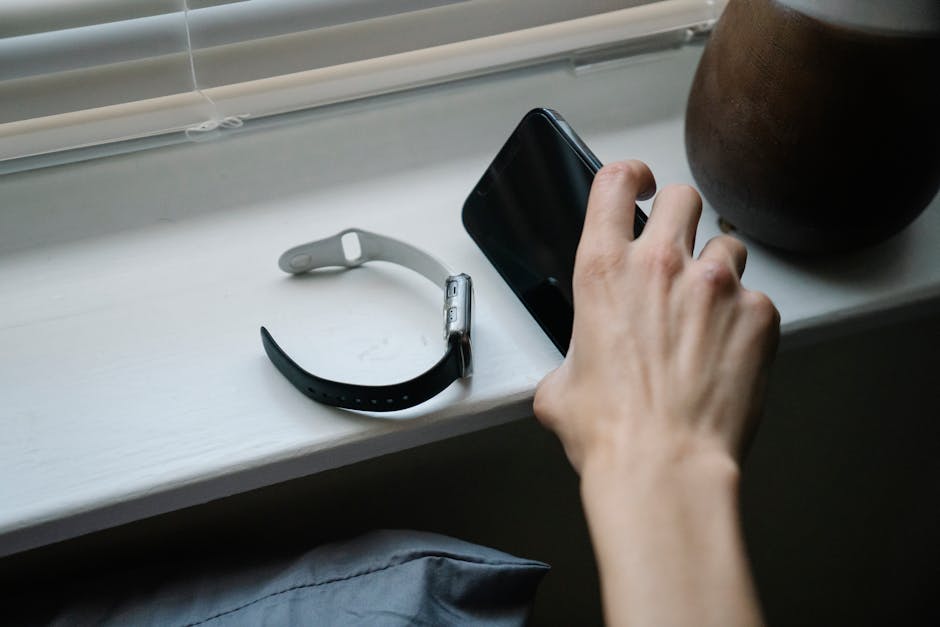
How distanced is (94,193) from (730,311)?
444mm

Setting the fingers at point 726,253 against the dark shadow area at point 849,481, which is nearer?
the fingers at point 726,253

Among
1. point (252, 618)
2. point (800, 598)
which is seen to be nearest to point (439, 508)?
point (252, 618)

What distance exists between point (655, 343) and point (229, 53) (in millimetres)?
348

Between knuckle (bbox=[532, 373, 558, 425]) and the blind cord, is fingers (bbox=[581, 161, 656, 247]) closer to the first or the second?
knuckle (bbox=[532, 373, 558, 425])

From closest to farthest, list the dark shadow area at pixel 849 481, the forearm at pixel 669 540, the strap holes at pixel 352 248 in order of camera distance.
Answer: the forearm at pixel 669 540
the strap holes at pixel 352 248
the dark shadow area at pixel 849 481

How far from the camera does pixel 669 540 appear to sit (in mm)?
388

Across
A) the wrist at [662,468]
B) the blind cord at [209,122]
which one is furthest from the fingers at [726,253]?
the blind cord at [209,122]

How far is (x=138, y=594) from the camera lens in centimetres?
49

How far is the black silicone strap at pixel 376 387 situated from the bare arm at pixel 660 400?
0.05 m

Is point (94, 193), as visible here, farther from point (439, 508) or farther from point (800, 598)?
point (800, 598)

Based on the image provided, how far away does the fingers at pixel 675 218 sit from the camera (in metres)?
0.46

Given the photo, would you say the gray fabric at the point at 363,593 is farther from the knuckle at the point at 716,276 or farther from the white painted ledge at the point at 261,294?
the knuckle at the point at 716,276

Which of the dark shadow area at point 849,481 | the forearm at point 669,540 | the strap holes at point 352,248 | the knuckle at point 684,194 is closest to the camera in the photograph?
the forearm at point 669,540

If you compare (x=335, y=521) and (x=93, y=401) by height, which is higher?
(x=93, y=401)
